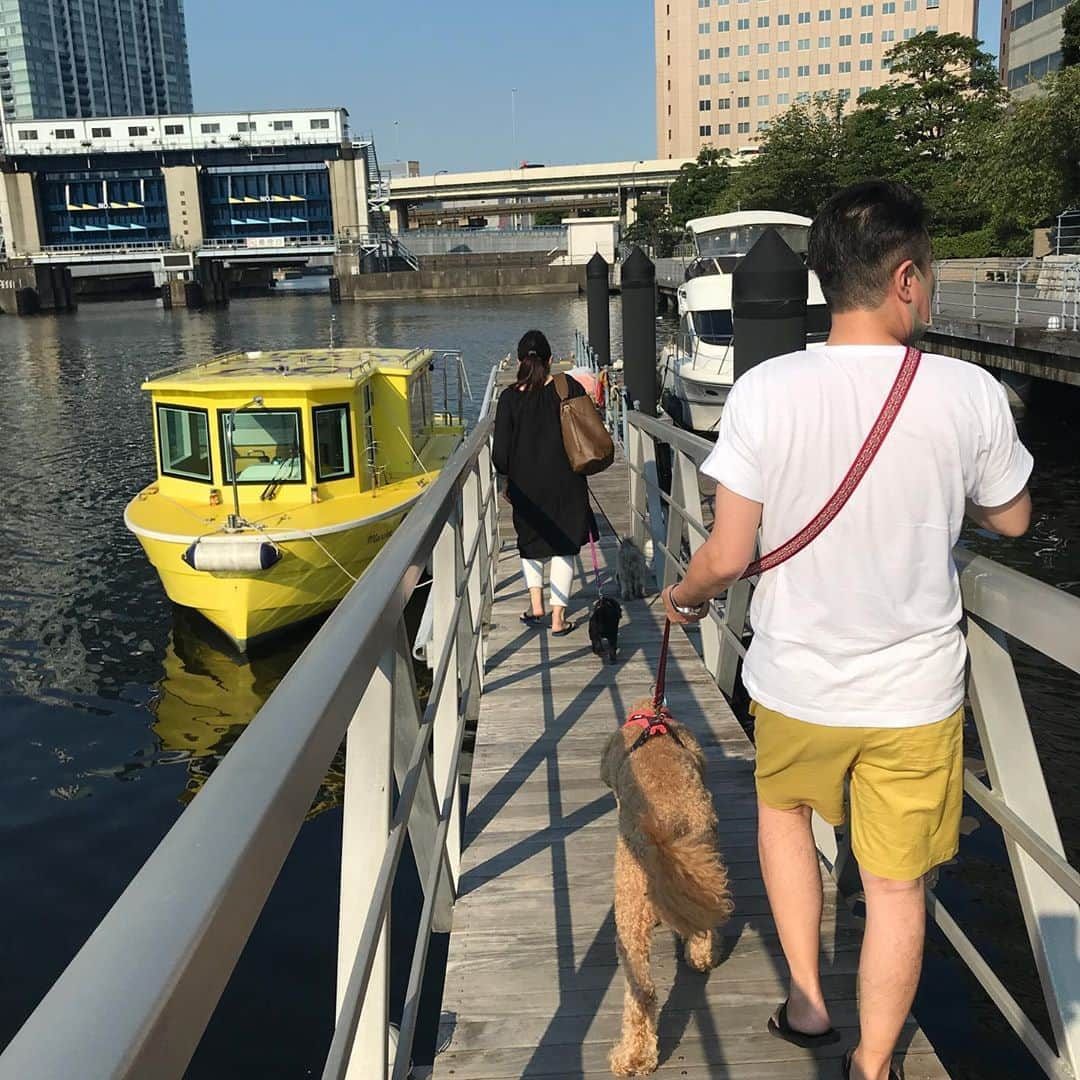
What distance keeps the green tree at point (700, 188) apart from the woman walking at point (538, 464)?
2876 inches

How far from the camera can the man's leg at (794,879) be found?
254cm

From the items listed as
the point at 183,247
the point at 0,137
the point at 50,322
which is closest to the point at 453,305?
the point at 50,322

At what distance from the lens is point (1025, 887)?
225cm

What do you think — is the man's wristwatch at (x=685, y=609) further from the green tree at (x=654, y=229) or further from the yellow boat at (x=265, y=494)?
the green tree at (x=654, y=229)

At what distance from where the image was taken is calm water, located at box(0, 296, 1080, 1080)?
5.86m

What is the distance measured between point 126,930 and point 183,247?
10284 centimetres

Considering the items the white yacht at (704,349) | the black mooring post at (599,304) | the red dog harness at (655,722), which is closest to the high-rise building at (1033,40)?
the black mooring post at (599,304)

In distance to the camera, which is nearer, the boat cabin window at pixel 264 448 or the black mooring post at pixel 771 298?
the black mooring post at pixel 771 298

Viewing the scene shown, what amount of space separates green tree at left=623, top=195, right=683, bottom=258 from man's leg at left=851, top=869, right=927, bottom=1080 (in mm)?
68441

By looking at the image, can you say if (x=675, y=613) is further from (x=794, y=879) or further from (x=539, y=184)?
(x=539, y=184)

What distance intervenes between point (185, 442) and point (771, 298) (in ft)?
22.3

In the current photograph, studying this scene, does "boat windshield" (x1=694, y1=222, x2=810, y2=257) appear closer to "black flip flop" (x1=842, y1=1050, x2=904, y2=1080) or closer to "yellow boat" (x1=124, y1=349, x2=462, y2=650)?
"yellow boat" (x1=124, y1=349, x2=462, y2=650)

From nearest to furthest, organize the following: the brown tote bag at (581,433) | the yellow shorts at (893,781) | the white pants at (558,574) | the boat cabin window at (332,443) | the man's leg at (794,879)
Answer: the yellow shorts at (893,781), the man's leg at (794,879), the brown tote bag at (581,433), the white pants at (558,574), the boat cabin window at (332,443)

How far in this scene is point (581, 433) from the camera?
19.4 feet
